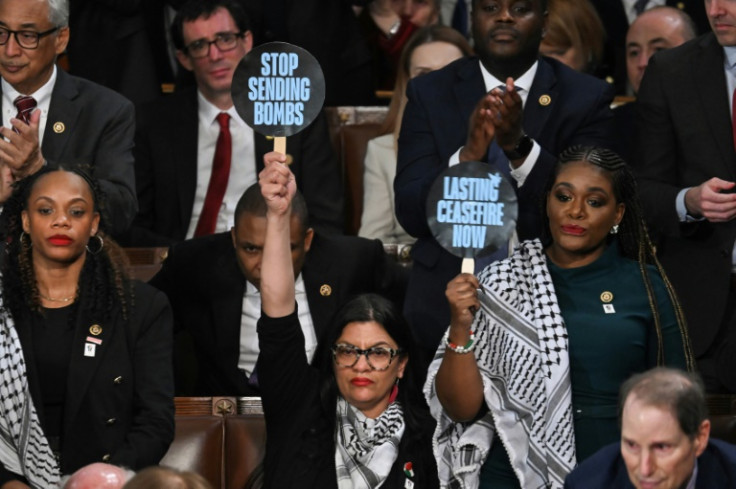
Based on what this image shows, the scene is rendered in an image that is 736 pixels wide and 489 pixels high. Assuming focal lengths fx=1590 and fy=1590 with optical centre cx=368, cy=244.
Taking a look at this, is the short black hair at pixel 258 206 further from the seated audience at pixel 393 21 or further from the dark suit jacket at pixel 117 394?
the seated audience at pixel 393 21

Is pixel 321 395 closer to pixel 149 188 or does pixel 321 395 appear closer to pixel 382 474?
pixel 382 474

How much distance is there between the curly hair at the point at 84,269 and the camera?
4242mm

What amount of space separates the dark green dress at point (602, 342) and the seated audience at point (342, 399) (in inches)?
9.9

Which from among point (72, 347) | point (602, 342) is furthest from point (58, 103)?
point (602, 342)

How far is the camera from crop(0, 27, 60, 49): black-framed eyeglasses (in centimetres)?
493

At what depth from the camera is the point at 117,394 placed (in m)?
4.21

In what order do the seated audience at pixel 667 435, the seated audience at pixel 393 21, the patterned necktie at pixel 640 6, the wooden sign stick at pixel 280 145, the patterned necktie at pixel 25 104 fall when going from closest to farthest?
the seated audience at pixel 667 435, the wooden sign stick at pixel 280 145, the patterned necktie at pixel 25 104, the seated audience at pixel 393 21, the patterned necktie at pixel 640 6

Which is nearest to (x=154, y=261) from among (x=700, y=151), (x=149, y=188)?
(x=149, y=188)

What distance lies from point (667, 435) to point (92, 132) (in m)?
2.29

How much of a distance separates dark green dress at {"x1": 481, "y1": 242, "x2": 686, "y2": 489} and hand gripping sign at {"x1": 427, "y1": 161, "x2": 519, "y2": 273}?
284 mm

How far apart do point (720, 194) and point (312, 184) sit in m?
1.71

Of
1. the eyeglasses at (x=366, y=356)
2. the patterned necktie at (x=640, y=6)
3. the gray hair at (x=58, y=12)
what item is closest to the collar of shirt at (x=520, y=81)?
the eyeglasses at (x=366, y=356)

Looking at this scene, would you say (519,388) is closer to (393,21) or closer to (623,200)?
(623,200)

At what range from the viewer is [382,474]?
13.7 feet
